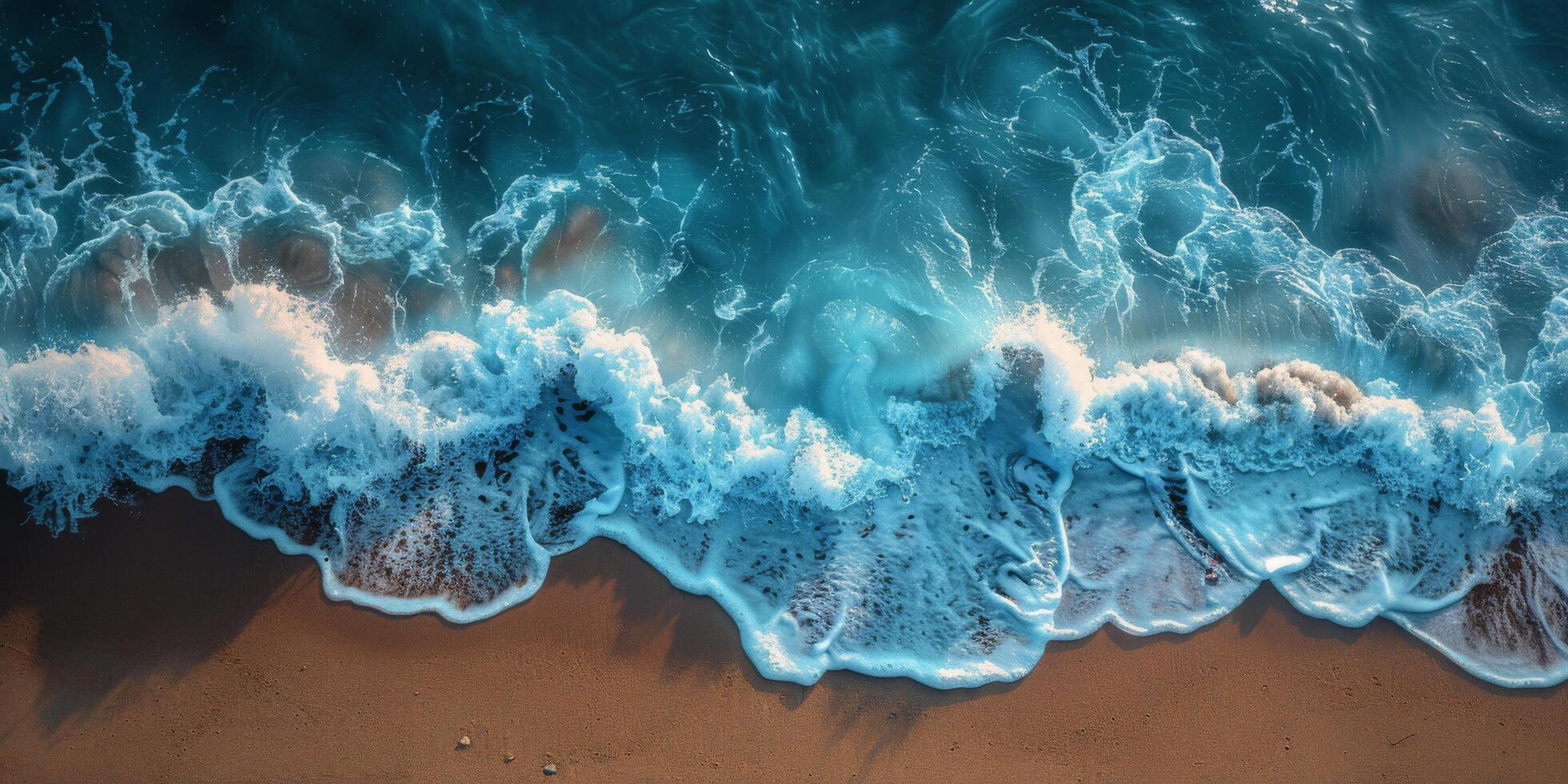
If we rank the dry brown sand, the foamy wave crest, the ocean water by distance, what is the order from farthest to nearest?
the ocean water < the foamy wave crest < the dry brown sand

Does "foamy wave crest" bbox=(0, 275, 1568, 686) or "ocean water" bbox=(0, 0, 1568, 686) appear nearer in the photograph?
"foamy wave crest" bbox=(0, 275, 1568, 686)

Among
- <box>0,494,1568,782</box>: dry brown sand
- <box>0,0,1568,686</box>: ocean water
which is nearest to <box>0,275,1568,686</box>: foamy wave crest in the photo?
<box>0,0,1568,686</box>: ocean water

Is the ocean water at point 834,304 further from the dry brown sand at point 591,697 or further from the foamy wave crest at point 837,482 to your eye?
the dry brown sand at point 591,697

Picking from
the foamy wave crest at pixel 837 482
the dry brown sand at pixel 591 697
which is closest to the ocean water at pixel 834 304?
the foamy wave crest at pixel 837 482

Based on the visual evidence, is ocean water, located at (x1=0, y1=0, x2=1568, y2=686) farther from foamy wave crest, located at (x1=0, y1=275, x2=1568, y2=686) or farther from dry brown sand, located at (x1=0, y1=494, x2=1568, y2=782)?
dry brown sand, located at (x1=0, y1=494, x2=1568, y2=782)

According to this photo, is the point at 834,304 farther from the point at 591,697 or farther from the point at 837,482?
the point at 591,697

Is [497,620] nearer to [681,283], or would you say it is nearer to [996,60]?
[681,283]
